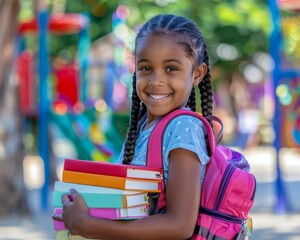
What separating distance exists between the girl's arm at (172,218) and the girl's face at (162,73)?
178 millimetres

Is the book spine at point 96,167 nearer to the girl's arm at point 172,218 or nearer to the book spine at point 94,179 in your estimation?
the book spine at point 94,179

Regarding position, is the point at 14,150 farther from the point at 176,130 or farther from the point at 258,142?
the point at 258,142

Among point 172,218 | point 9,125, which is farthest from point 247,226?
point 9,125

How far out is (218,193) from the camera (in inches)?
80.3

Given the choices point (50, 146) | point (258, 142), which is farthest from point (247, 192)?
point (258, 142)

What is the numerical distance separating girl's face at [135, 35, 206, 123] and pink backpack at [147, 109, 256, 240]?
0.19 ft

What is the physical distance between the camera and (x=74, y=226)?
80.1 inches

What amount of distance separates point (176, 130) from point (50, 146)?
347 inches

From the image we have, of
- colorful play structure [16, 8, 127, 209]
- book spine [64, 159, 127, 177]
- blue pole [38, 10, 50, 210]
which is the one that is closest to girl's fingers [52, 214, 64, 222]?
book spine [64, 159, 127, 177]

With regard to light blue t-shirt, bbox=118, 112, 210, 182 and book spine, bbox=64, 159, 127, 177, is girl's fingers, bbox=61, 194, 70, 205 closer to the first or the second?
book spine, bbox=64, 159, 127, 177

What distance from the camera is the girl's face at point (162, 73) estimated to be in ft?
6.91

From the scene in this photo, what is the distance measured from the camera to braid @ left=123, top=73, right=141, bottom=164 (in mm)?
2189

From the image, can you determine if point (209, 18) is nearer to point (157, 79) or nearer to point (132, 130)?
point (132, 130)

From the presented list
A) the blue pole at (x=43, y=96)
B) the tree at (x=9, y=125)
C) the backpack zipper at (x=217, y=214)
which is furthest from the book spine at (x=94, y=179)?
the blue pole at (x=43, y=96)
